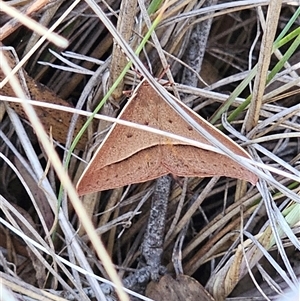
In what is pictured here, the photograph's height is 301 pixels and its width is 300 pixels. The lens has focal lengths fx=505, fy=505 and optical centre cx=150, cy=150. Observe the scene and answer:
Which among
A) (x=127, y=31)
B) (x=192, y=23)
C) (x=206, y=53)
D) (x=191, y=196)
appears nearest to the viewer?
(x=127, y=31)

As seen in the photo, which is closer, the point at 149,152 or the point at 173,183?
the point at 149,152

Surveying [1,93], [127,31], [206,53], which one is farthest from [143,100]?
[206,53]

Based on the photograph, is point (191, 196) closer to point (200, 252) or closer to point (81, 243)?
point (200, 252)

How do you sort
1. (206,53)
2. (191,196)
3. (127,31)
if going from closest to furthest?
(127,31), (191,196), (206,53)
